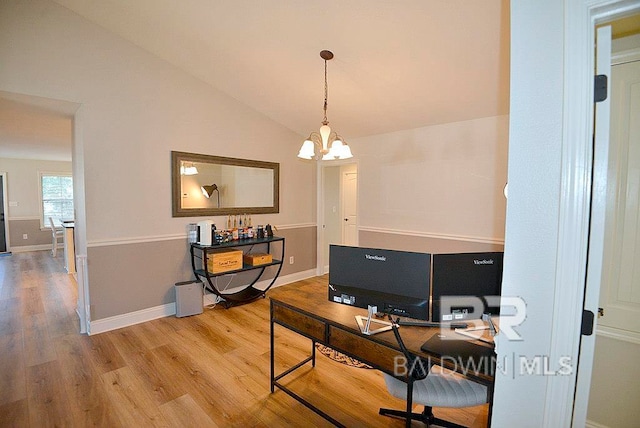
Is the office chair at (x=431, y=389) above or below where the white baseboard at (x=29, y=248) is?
above

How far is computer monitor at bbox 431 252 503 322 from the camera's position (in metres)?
1.46

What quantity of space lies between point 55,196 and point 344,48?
883 centimetres

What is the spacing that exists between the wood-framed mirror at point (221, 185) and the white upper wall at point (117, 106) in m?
0.11

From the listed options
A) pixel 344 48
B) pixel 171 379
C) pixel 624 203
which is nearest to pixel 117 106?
pixel 344 48

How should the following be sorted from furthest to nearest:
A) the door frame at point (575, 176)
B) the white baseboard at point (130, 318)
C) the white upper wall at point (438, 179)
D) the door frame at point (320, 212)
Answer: the door frame at point (320, 212)
the white upper wall at point (438, 179)
the white baseboard at point (130, 318)
the door frame at point (575, 176)

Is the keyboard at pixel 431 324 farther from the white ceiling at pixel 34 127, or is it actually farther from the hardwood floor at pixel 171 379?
the white ceiling at pixel 34 127

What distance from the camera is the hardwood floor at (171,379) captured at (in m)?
1.87

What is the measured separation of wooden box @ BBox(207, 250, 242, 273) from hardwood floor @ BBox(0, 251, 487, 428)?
1.89ft

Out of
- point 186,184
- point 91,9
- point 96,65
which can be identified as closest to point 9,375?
point 186,184

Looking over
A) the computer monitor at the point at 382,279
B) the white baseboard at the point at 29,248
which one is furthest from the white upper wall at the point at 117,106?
the white baseboard at the point at 29,248

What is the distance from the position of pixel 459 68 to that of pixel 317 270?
3.73m

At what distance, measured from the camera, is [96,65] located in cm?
287

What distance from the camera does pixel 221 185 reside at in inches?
151

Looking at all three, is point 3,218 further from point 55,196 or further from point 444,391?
point 444,391
